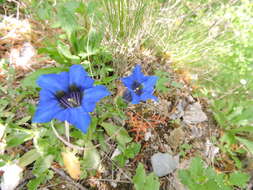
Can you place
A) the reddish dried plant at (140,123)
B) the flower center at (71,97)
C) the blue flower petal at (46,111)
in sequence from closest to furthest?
the blue flower petal at (46,111)
the flower center at (71,97)
the reddish dried plant at (140,123)

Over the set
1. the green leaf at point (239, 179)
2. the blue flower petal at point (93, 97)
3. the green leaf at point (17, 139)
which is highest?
the blue flower petal at point (93, 97)

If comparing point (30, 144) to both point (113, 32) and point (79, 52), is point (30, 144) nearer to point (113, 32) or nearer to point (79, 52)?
point (79, 52)

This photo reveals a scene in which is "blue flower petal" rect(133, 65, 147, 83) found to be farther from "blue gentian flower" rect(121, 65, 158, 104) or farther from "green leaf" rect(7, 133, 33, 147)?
"green leaf" rect(7, 133, 33, 147)

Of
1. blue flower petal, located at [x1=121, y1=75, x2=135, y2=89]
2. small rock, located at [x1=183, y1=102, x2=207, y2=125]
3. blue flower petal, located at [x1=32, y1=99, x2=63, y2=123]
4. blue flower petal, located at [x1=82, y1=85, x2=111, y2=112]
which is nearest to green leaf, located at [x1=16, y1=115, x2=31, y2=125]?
blue flower petal, located at [x1=32, y1=99, x2=63, y2=123]

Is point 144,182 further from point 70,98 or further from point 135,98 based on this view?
point 70,98

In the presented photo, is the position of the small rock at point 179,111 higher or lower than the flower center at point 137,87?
lower

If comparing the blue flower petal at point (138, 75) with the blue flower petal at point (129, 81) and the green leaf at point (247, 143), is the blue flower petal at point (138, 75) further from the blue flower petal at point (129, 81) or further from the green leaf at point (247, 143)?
the green leaf at point (247, 143)

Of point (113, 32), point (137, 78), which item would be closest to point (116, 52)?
point (113, 32)

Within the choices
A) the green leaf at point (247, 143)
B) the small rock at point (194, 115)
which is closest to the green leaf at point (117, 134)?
A: the small rock at point (194, 115)
